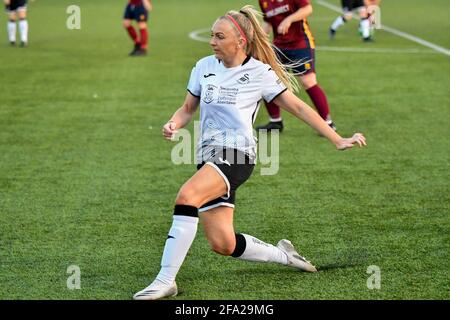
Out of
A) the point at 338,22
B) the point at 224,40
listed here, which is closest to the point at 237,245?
the point at 224,40

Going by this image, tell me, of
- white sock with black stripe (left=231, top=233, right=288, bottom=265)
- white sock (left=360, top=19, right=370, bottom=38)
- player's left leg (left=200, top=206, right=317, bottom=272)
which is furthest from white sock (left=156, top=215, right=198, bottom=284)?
white sock (left=360, top=19, right=370, bottom=38)

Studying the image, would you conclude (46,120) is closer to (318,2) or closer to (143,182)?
(143,182)

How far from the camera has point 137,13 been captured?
2170cm

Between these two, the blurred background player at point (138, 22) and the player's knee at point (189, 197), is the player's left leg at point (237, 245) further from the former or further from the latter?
the blurred background player at point (138, 22)

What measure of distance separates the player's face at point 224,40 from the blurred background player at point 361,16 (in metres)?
16.8

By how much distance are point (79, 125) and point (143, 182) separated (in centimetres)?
345

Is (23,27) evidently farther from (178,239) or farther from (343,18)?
(178,239)

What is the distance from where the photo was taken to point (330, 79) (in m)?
17.7

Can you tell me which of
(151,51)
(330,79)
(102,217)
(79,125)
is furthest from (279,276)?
(151,51)

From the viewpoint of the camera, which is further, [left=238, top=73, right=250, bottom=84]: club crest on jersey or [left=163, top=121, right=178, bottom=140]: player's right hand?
[left=238, top=73, right=250, bottom=84]: club crest on jersey

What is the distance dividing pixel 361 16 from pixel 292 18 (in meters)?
11.2

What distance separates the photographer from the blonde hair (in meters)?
7.05

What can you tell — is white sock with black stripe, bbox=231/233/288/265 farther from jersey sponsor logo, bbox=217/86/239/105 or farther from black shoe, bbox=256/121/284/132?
black shoe, bbox=256/121/284/132

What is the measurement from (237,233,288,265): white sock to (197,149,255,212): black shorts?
1.28 ft
